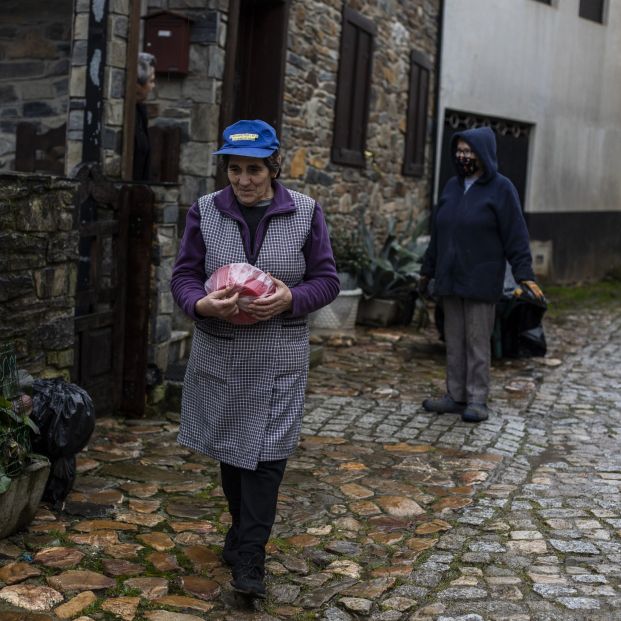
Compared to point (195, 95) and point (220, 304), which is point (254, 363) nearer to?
point (220, 304)

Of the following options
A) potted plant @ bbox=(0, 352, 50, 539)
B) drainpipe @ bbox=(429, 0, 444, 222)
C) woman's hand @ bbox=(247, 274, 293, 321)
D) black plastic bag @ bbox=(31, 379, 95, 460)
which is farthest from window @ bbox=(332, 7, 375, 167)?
woman's hand @ bbox=(247, 274, 293, 321)

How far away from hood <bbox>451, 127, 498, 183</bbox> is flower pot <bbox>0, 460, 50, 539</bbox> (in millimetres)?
3464

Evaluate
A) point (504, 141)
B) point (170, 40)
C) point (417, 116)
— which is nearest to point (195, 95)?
point (170, 40)

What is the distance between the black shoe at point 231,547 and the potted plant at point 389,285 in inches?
255

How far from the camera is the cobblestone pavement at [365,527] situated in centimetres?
377

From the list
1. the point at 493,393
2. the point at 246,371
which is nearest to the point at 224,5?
the point at 493,393

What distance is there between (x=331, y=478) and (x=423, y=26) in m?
8.67

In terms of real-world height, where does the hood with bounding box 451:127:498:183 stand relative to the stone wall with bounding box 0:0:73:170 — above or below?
below

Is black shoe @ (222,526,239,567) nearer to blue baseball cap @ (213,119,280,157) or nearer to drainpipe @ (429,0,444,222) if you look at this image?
blue baseball cap @ (213,119,280,157)

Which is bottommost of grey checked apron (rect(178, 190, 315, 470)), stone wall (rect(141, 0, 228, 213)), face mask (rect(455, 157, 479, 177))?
grey checked apron (rect(178, 190, 315, 470))

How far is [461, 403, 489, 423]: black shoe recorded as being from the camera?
6762 mm

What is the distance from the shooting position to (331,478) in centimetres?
539

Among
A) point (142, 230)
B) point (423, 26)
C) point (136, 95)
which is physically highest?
point (423, 26)

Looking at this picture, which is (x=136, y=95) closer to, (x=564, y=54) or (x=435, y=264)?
(x=435, y=264)
